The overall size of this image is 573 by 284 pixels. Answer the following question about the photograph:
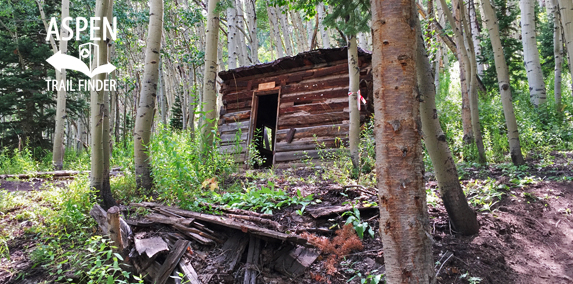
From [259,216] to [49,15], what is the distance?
49.9 feet

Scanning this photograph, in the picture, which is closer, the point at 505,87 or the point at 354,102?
the point at 505,87

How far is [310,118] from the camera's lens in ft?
31.2

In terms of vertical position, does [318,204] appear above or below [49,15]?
below

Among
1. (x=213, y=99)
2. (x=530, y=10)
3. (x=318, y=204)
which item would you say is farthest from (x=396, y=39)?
(x=530, y=10)

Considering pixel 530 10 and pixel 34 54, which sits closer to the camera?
pixel 530 10

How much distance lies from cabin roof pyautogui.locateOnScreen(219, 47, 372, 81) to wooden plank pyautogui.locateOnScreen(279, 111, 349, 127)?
1472mm

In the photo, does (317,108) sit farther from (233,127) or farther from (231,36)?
(231,36)

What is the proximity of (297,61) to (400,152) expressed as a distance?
7935mm

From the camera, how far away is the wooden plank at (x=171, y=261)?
10.6ft

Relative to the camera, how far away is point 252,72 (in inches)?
411

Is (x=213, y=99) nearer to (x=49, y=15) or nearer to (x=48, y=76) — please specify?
(x=48, y=76)

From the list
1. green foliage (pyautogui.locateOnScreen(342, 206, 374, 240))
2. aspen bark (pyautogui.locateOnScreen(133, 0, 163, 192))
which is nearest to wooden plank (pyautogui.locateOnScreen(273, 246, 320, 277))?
green foliage (pyautogui.locateOnScreen(342, 206, 374, 240))

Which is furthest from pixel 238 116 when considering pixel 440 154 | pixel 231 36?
pixel 440 154

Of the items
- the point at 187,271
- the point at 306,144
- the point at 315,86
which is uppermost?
the point at 315,86
